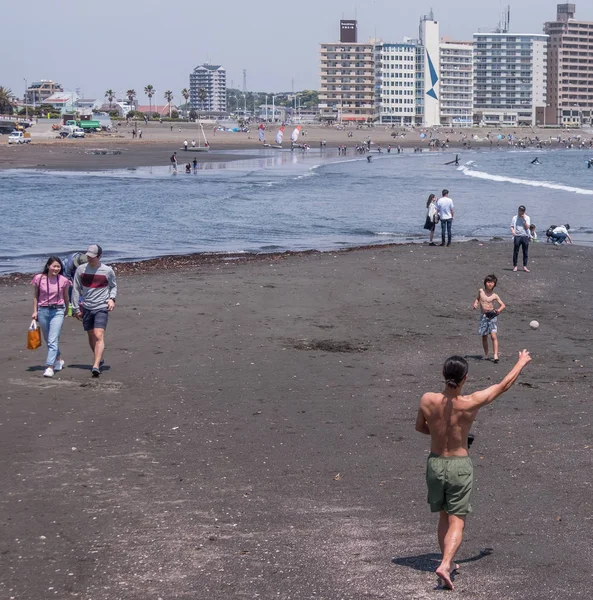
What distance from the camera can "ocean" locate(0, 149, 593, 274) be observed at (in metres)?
31.9

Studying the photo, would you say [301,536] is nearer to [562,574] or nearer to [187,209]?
[562,574]

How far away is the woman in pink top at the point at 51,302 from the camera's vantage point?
469 inches

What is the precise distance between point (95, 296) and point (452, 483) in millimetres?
6713

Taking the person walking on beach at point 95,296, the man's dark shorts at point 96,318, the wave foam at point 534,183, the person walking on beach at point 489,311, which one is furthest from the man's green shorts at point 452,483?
the wave foam at point 534,183

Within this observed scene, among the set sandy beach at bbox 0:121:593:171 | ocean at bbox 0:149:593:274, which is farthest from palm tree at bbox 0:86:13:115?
ocean at bbox 0:149:593:274

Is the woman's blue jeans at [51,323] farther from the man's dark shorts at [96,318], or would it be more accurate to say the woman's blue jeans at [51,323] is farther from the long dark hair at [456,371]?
the long dark hair at [456,371]

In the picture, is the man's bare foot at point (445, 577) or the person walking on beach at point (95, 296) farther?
the person walking on beach at point (95, 296)

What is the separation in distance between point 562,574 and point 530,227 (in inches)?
666

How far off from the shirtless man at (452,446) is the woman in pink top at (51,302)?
662cm

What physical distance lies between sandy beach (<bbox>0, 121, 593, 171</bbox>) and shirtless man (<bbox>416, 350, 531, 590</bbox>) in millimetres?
72061

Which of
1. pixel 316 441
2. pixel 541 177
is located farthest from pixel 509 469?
pixel 541 177

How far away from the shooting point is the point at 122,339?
1448 cm

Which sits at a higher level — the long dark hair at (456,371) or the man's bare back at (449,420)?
the long dark hair at (456,371)

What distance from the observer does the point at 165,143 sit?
123 meters
